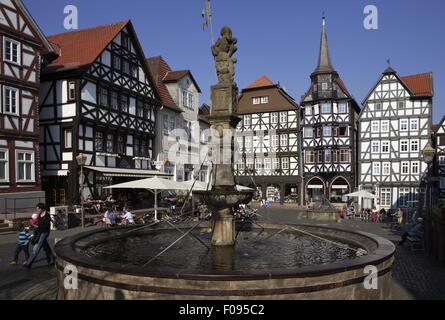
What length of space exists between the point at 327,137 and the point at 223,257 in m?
40.6

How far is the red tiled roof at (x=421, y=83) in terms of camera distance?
141 feet

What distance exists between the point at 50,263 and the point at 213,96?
21.9 ft

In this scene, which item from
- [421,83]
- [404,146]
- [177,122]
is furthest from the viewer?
[421,83]

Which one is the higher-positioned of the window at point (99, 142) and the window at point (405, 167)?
the window at point (99, 142)

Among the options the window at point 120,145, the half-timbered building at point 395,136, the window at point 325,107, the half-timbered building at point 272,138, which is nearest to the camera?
the window at point 120,145

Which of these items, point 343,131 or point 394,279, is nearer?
point 394,279

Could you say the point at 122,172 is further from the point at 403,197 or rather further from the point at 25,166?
the point at 403,197

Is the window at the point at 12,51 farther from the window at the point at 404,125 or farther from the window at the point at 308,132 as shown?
the window at the point at 404,125

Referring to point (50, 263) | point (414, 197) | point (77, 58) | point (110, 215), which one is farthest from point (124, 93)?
point (414, 197)

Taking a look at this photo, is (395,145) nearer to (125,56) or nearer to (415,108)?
(415,108)

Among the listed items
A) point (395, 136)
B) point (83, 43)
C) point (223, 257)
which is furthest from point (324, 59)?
point (223, 257)

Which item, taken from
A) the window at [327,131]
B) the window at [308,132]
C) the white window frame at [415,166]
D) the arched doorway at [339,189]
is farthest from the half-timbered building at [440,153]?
the window at [308,132]

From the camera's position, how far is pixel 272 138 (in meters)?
51.3

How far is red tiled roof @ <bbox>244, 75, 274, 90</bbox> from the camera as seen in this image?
2067 inches
